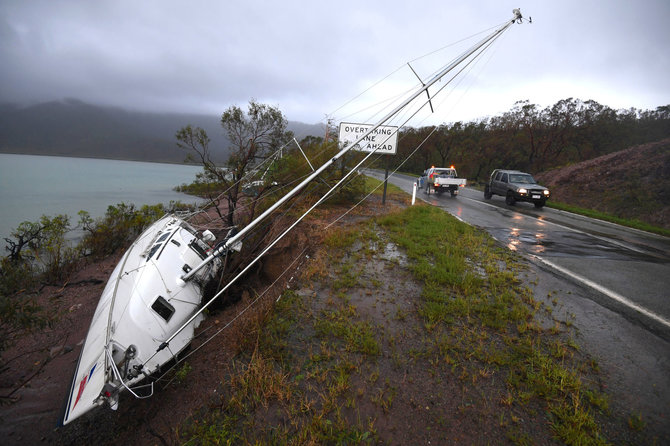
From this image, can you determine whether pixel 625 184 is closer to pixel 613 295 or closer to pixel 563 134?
pixel 563 134

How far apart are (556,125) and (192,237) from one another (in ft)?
121

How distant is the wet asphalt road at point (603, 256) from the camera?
456 centimetres

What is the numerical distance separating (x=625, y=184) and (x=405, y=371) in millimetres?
22434

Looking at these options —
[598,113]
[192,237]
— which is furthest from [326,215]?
[598,113]

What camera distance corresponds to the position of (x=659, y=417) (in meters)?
2.58

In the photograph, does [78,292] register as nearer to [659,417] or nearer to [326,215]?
[326,215]

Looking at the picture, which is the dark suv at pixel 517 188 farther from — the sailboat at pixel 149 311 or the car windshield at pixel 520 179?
the sailboat at pixel 149 311

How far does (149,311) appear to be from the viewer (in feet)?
14.2

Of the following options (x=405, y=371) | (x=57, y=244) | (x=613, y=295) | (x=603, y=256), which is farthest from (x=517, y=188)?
(x=57, y=244)

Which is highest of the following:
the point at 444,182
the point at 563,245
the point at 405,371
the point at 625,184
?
the point at 625,184

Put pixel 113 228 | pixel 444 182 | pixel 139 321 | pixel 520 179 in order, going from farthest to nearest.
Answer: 1. pixel 444 182
2. pixel 520 179
3. pixel 113 228
4. pixel 139 321

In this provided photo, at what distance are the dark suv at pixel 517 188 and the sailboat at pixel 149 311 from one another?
39.0ft

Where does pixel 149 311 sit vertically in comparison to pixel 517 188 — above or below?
below

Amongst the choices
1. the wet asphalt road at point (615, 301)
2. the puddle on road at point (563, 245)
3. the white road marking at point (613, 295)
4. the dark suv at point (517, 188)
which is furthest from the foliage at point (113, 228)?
the dark suv at point (517, 188)
